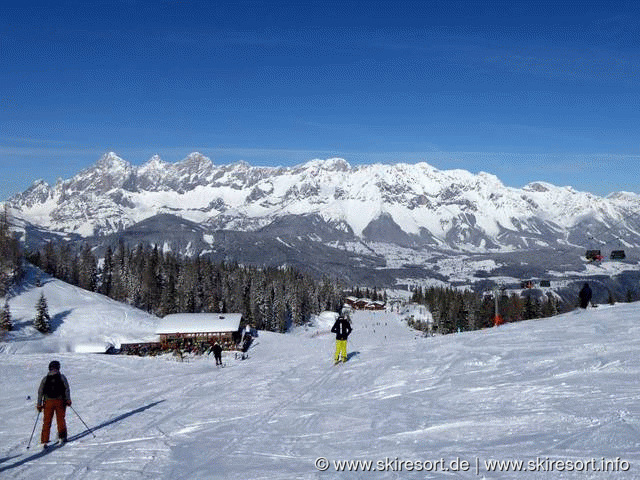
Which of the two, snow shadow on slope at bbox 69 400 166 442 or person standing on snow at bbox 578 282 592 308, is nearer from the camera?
snow shadow on slope at bbox 69 400 166 442

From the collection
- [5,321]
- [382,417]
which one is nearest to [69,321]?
[5,321]

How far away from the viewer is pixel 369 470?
9.58 metres

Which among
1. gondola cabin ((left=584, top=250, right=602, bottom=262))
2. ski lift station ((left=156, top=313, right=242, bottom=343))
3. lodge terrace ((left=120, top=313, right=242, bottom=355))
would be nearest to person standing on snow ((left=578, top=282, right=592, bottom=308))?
gondola cabin ((left=584, top=250, right=602, bottom=262))

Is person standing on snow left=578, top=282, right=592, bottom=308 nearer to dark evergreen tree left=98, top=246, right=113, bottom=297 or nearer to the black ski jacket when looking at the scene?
the black ski jacket

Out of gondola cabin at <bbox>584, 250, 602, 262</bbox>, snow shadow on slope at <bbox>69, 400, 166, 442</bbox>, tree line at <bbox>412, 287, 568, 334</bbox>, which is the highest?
gondola cabin at <bbox>584, 250, 602, 262</bbox>

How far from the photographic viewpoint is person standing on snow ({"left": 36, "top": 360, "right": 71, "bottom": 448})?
12805 millimetres

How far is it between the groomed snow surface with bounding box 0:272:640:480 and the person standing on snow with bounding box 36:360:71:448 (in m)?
0.50

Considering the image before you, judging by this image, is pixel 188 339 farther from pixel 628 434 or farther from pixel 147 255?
pixel 628 434

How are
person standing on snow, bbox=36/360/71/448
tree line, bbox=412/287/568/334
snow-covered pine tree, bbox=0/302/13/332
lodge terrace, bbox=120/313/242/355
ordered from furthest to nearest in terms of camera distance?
tree line, bbox=412/287/568/334 < lodge terrace, bbox=120/313/242/355 < snow-covered pine tree, bbox=0/302/13/332 < person standing on snow, bbox=36/360/71/448

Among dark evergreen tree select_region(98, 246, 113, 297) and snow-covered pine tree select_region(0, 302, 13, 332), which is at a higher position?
dark evergreen tree select_region(98, 246, 113, 297)

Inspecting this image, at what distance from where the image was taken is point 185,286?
109m

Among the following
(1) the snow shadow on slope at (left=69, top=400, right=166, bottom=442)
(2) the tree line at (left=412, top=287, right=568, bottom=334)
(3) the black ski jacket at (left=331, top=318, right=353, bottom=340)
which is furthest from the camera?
(2) the tree line at (left=412, top=287, right=568, bottom=334)

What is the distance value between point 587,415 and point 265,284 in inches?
4562

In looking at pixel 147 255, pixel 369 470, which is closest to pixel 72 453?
pixel 369 470
